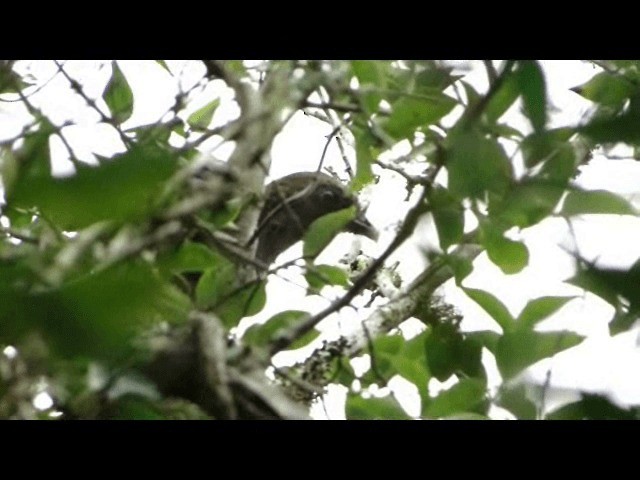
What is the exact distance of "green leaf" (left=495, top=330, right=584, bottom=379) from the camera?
2.16 feet

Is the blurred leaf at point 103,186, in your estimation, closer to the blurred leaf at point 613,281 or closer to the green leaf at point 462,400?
the blurred leaf at point 613,281

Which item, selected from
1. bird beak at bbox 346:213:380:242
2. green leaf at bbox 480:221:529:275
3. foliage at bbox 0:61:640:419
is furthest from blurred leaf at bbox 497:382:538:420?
bird beak at bbox 346:213:380:242

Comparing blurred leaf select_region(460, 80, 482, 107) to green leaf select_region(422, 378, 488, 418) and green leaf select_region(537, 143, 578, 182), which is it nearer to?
green leaf select_region(537, 143, 578, 182)

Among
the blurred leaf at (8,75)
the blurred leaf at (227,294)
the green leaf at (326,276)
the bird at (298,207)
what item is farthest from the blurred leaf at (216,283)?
the bird at (298,207)

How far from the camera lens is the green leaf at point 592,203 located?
0.64 metres

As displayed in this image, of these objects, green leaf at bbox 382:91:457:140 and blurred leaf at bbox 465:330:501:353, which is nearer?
green leaf at bbox 382:91:457:140

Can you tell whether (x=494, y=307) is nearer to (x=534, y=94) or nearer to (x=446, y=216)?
(x=446, y=216)

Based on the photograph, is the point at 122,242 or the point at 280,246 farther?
the point at 280,246

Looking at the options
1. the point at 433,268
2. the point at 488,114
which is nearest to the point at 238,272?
the point at 433,268

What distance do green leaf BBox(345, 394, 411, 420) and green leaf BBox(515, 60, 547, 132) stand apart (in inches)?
10.8
